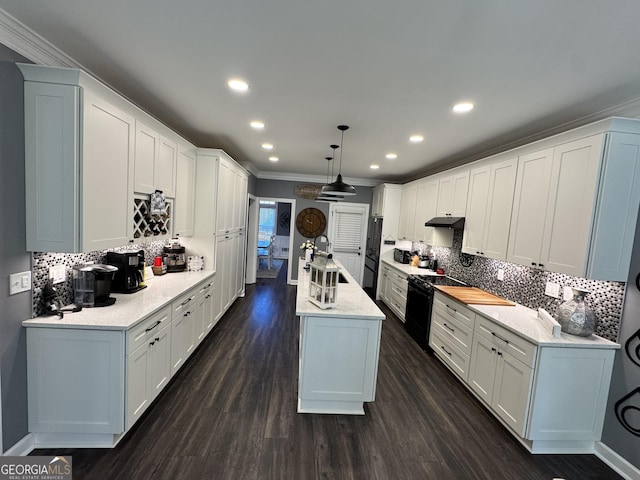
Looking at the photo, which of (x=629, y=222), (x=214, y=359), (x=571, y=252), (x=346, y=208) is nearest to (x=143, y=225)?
(x=214, y=359)

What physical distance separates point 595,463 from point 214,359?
3.47m

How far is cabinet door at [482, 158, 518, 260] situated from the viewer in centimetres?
288

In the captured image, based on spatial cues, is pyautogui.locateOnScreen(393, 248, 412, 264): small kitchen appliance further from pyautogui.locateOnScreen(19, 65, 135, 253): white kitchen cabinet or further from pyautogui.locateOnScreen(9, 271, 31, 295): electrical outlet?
pyautogui.locateOnScreen(9, 271, 31, 295): electrical outlet

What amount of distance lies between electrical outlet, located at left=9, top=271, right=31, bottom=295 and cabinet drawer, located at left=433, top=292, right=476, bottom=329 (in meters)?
3.60

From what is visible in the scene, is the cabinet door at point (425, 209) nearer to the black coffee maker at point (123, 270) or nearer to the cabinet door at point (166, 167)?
the cabinet door at point (166, 167)

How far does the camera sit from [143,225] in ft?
8.57

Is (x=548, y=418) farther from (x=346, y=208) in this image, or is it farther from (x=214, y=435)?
(x=346, y=208)

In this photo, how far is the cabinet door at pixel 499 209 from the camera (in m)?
2.88

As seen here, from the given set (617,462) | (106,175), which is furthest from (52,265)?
(617,462)

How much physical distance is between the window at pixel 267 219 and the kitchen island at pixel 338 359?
847 centimetres

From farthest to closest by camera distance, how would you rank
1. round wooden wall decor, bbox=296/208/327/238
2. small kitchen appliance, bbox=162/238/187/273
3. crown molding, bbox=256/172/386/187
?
round wooden wall decor, bbox=296/208/327/238
crown molding, bbox=256/172/386/187
small kitchen appliance, bbox=162/238/187/273

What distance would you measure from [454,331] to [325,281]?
1.76 m

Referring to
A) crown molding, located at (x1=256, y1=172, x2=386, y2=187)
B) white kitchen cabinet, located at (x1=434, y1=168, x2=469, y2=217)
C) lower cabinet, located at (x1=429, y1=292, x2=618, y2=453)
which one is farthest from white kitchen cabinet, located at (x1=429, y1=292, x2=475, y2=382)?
crown molding, located at (x1=256, y1=172, x2=386, y2=187)

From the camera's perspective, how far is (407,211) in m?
5.42
